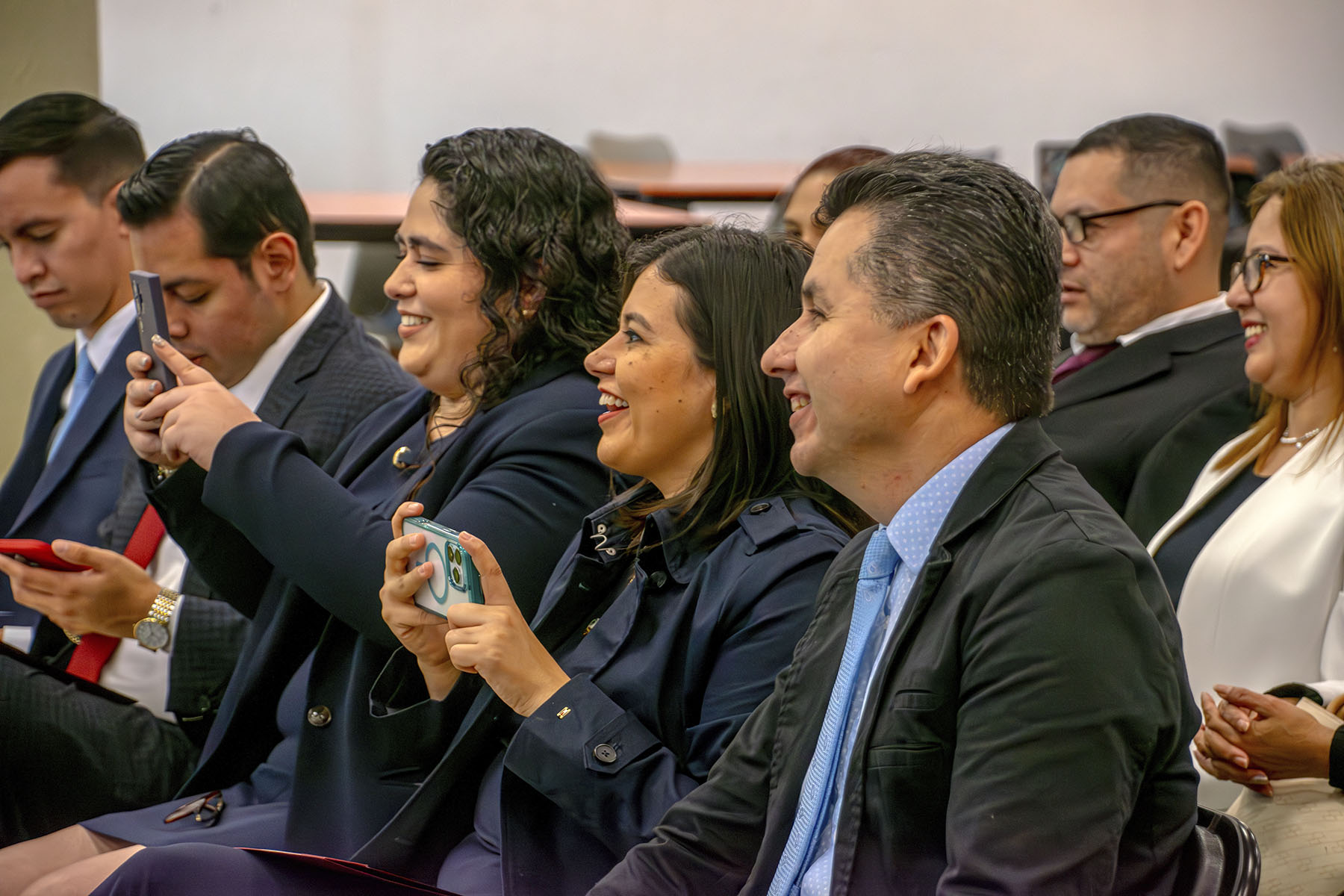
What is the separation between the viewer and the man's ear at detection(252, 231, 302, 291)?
8.02ft

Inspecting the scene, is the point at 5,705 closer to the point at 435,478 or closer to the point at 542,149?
the point at 435,478

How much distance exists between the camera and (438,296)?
201 centimetres

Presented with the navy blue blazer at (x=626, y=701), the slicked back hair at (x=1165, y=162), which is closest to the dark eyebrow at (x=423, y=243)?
the navy blue blazer at (x=626, y=701)

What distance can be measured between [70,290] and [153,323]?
0.84m

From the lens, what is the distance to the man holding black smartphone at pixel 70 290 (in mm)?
2553

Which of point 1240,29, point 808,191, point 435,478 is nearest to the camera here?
point 435,478

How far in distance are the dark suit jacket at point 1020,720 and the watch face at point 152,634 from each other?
140 cm

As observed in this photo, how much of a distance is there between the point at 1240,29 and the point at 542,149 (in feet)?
22.2

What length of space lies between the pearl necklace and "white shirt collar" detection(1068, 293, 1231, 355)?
61cm

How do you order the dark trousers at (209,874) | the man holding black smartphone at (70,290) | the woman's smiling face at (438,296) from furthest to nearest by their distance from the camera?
the man holding black smartphone at (70,290) < the woman's smiling face at (438,296) < the dark trousers at (209,874)

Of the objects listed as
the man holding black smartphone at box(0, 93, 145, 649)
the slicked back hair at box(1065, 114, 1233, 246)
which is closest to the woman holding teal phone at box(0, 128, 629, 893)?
the man holding black smartphone at box(0, 93, 145, 649)

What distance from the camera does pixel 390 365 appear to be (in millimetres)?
2512

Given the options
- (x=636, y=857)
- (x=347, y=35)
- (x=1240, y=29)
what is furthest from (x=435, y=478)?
(x=1240, y=29)

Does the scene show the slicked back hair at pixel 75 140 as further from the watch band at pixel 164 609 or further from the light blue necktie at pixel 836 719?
the light blue necktie at pixel 836 719
